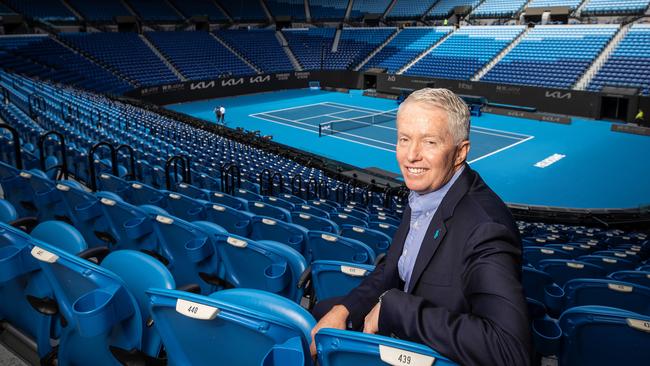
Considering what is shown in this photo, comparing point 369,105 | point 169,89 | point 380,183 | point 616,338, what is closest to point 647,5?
point 369,105

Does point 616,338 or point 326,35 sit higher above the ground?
point 326,35

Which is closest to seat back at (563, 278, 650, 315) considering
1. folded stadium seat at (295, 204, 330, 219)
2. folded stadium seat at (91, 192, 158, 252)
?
folded stadium seat at (91, 192, 158, 252)

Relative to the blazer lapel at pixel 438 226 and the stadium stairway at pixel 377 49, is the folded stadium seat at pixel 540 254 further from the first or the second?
the stadium stairway at pixel 377 49

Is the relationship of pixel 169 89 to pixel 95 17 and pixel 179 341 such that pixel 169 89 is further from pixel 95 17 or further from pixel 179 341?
pixel 179 341

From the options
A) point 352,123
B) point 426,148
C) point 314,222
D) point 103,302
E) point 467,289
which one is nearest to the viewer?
point 467,289

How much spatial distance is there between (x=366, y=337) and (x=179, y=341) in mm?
1067

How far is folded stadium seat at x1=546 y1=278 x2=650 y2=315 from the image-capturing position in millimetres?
3938

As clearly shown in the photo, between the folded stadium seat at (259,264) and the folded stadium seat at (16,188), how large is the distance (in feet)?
10.1

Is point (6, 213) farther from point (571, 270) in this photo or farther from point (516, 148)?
point (516, 148)

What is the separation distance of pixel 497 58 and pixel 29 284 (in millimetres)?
39097

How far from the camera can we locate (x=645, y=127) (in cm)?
2716

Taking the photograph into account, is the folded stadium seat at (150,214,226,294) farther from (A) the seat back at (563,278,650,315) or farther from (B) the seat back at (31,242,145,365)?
(A) the seat back at (563,278,650,315)

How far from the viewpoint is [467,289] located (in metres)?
1.92

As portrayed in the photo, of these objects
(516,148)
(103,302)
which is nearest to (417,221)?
(103,302)
